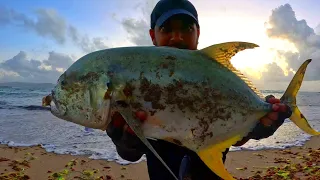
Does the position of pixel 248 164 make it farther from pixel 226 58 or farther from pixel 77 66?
pixel 77 66

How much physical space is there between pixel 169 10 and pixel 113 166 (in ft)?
13.5

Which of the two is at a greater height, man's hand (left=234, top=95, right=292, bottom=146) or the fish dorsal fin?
the fish dorsal fin

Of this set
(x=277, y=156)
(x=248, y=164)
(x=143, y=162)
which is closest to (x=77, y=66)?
(x=143, y=162)

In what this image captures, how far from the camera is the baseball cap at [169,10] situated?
2.96 metres

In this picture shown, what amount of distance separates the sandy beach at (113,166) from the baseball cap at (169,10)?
11.2ft

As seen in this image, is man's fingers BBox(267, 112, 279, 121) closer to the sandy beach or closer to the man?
the man

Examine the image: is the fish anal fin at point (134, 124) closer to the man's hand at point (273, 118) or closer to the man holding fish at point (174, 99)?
the man holding fish at point (174, 99)

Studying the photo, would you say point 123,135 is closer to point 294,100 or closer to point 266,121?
→ point 266,121

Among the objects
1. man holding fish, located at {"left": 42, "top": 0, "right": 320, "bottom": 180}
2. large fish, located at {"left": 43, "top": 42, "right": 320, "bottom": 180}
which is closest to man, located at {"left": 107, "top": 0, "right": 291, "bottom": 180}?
man holding fish, located at {"left": 42, "top": 0, "right": 320, "bottom": 180}

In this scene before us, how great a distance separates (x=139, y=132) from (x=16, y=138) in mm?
8015

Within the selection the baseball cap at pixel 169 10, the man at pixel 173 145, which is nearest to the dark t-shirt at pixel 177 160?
the man at pixel 173 145

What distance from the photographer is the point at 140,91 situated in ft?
6.70

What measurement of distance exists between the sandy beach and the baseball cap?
3.42 metres

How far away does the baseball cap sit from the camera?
2.96 m
